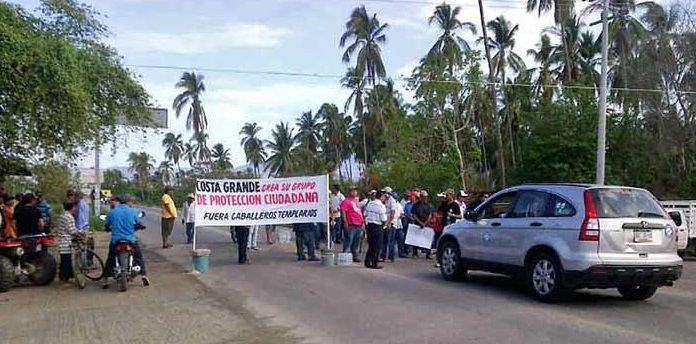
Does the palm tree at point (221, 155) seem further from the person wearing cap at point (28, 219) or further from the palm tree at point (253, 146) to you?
the person wearing cap at point (28, 219)

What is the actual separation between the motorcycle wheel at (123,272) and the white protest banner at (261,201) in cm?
404

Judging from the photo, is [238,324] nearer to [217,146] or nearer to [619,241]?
[619,241]

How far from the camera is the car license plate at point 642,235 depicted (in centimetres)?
1032

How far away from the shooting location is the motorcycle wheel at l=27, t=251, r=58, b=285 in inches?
527

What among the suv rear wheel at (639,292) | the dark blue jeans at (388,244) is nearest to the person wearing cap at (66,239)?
the dark blue jeans at (388,244)

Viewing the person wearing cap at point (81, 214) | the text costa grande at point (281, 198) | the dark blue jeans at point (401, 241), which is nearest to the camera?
the person wearing cap at point (81, 214)

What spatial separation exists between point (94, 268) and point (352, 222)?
18.6 ft

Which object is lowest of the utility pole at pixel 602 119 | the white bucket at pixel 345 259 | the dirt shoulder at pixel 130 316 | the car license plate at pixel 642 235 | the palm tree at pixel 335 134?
the dirt shoulder at pixel 130 316

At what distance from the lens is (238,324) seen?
31.3 feet

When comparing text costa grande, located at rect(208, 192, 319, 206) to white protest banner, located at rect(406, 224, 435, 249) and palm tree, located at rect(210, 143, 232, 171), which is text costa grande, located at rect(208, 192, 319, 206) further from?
palm tree, located at rect(210, 143, 232, 171)

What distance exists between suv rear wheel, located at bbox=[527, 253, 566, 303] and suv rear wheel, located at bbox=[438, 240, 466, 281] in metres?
2.18

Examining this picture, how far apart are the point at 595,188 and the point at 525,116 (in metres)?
29.2

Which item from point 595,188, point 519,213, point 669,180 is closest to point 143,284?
point 519,213

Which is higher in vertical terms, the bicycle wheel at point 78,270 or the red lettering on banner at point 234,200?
the red lettering on banner at point 234,200
